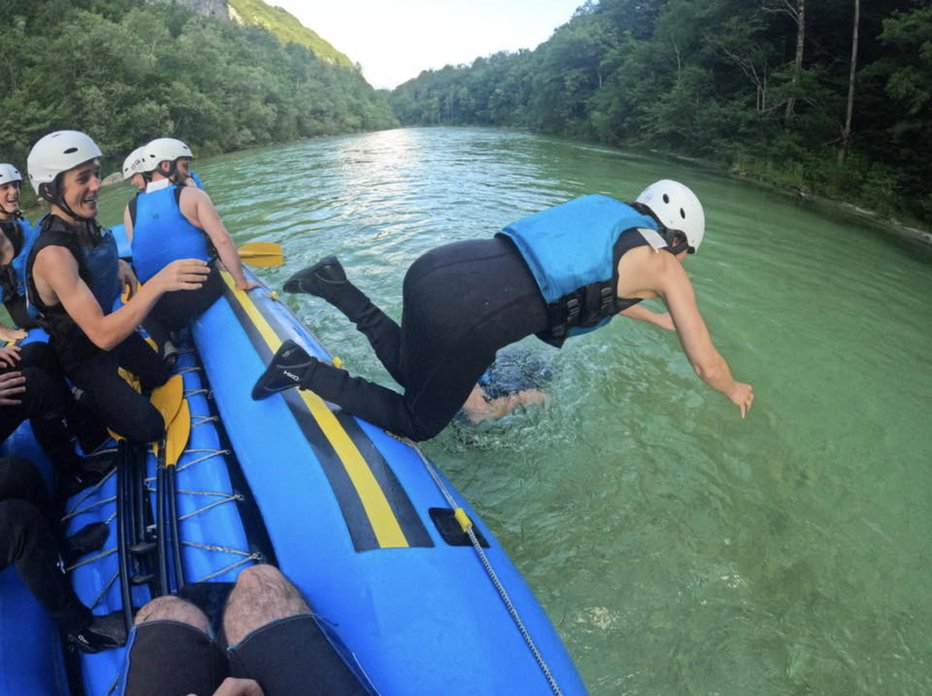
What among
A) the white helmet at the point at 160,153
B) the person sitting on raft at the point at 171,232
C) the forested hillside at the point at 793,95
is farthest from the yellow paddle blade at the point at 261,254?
the forested hillside at the point at 793,95

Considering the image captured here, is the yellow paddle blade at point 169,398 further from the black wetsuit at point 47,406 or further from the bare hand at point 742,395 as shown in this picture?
the bare hand at point 742,395

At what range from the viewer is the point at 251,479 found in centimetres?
216

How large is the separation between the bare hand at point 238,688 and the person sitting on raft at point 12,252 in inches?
124

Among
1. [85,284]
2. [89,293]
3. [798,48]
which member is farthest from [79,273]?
[798,48]

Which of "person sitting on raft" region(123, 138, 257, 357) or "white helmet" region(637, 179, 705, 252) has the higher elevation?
"white helmet" region(637, 179, 705, 252)

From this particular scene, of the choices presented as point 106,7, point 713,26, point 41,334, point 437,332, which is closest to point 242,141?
point 106,7

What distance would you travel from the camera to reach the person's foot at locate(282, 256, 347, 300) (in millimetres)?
2605

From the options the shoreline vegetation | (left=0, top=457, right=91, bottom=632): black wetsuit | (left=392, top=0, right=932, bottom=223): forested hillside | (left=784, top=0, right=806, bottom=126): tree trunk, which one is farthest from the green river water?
(left=784, top=0, right=806, bottom=126): tree trunk

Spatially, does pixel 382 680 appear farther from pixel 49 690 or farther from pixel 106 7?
pixel 106 7

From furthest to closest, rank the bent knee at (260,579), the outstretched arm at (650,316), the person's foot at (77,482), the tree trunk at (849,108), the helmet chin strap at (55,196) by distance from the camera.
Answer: the tree trunk at (849,108)
the outstretched arm at (650,316)
the person's foot at (77,482)
the helmet chin strap at (55,196)
the bent knee at (260,579)

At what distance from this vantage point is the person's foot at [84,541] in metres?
1.98

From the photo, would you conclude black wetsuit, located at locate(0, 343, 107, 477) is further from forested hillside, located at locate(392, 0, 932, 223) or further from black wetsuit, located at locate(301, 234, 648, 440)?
forested hillside, located at locate(392, 0, 932, 223)

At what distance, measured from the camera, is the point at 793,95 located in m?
13.4

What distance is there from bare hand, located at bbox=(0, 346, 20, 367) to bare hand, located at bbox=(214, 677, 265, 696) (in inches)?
79.2
